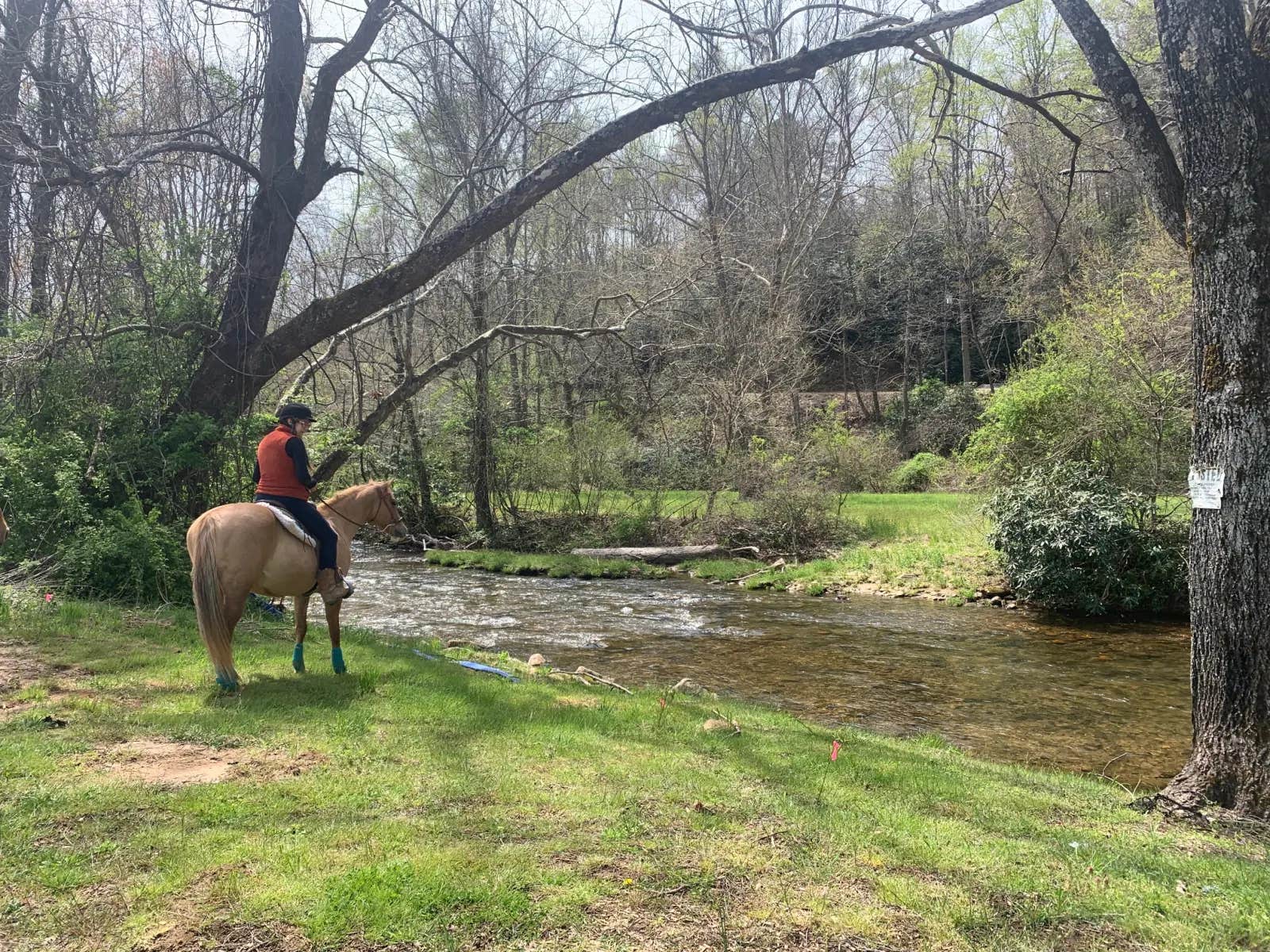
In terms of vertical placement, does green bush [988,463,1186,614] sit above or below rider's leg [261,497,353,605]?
below

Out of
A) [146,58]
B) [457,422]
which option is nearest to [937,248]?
[457,422]

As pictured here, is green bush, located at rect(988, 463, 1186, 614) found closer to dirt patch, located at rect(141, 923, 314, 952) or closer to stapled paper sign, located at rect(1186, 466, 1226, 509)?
stapled paper sign, located at rect(1186, 466, 1226, 509)

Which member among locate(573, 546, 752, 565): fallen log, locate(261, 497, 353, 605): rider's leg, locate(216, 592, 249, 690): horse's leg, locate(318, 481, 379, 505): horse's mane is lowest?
locate(573, 546, 752, 565): fallen log

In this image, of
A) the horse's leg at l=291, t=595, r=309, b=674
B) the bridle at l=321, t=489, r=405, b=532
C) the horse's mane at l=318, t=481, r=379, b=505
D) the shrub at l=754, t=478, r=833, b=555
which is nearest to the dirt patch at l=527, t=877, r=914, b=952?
the horse's leg at l=291, t=595, r=309, b=674

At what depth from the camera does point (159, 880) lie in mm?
3121

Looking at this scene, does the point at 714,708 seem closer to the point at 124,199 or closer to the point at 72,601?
the point at 72,601

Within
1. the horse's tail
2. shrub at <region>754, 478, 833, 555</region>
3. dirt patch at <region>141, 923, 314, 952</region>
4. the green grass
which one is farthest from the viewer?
shrub at <region>754, 478, 833, 555</region>

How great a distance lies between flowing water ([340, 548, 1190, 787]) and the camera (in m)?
8.41

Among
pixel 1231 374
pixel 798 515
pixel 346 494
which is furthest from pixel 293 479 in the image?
pixel 798 515

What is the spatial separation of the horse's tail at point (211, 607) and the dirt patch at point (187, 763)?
1.18 metres

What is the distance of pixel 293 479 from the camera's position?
22.2 feet

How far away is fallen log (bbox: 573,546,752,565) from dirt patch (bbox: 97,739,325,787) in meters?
16.5

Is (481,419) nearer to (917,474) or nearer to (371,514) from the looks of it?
(371,514)

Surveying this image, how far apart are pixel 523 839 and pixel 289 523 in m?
4.01
